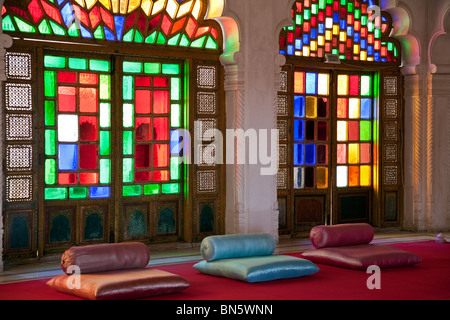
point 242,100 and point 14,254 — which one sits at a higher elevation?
point 242,100

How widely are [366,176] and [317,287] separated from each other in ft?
15.0

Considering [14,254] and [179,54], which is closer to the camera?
[14,254]

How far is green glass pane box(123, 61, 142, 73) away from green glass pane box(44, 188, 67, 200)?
1630mm

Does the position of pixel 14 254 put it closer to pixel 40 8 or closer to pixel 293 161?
pixel 40 8

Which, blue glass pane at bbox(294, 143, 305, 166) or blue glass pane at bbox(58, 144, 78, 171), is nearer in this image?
blue glass pane at bbox(58, 144, 78, 171)

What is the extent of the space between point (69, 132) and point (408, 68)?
205 inches

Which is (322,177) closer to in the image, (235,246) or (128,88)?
(128,88)

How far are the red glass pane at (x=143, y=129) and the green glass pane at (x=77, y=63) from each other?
3.03 ft

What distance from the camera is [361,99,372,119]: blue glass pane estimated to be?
430 inches

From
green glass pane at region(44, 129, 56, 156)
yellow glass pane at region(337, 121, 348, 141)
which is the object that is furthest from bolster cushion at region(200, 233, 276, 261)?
yellow glass pane at region(337, 121, 348, 141)

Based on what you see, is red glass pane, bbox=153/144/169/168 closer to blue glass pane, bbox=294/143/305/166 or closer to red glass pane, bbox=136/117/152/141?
red glass pane, bbox=136/117/152/141
